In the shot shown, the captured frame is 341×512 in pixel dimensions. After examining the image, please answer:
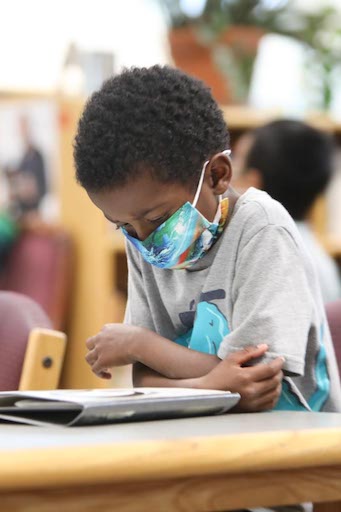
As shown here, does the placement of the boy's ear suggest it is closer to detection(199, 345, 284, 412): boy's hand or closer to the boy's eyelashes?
the boy's eyelashes

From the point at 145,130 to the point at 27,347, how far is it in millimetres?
426

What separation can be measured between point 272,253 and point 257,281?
4cm

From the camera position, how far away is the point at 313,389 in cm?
121

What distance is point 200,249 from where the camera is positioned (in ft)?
3.92

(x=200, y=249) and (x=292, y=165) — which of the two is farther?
(x=292, y=165)

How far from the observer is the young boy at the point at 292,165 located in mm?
2467

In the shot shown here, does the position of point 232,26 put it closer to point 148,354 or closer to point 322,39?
point 322,39

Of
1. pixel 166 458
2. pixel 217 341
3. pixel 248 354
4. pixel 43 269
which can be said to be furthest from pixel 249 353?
pixel 43 269

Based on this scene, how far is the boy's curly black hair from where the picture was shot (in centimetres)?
109

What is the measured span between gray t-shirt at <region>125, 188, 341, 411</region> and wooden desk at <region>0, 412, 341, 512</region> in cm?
24

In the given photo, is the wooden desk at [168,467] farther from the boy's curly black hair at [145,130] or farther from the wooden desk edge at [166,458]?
the boy's curly black hair at [145,130]

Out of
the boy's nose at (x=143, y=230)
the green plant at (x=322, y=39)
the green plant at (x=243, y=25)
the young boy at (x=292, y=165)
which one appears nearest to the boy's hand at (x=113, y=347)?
the boy's nose at (x=143, y=230)

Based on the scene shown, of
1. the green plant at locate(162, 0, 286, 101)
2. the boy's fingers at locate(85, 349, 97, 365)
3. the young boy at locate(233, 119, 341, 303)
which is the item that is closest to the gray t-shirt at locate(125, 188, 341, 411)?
the boy's fingers at locate(85, 349, 97, 365)

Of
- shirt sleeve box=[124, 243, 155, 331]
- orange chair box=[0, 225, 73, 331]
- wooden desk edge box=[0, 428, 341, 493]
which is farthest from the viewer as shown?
orange chair box=[0, 225, 73, 331]
